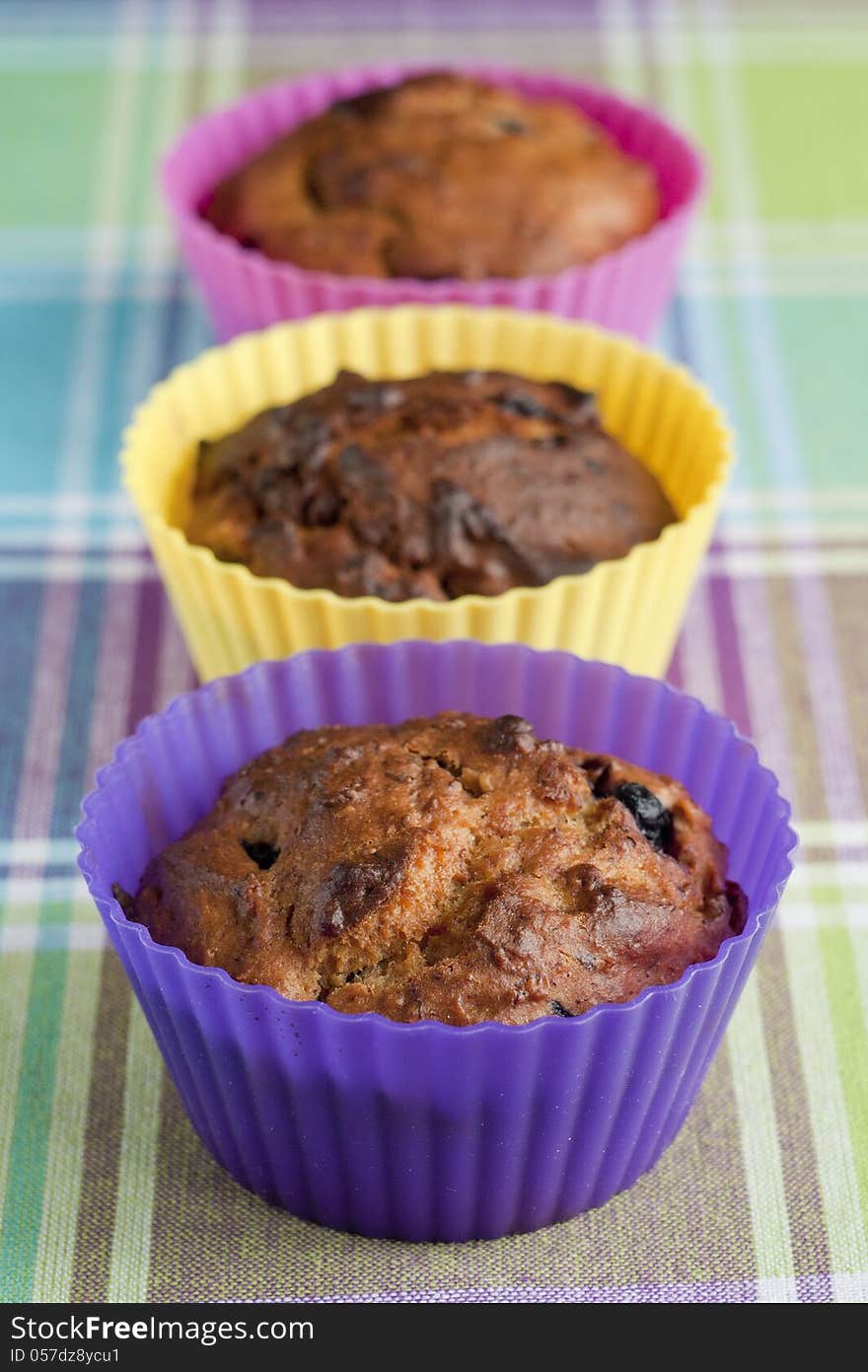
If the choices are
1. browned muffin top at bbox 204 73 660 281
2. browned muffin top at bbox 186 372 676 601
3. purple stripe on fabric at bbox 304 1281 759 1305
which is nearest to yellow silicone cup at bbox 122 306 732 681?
browned muffin top at bbox 186 372 676 601

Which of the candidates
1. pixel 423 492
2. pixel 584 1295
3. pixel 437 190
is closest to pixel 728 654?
pixel 423 492

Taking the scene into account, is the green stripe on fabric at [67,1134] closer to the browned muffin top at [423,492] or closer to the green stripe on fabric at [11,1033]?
the green stripe on fabric at [11,1033]

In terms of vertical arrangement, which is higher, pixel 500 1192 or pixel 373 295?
pixel 373 295

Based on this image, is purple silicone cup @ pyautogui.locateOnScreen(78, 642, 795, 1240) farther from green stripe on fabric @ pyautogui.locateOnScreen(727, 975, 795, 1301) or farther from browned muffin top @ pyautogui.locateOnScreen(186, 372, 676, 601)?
browned muffin top @ pyautogui.locateOnScreen(186, 372, 676, 601)

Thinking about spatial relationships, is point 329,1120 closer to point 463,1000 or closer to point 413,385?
point 463,1000

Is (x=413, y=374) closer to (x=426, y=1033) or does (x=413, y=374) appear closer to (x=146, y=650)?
(x=146, y=650)

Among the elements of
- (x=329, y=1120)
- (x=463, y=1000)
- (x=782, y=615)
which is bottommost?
(x=782, y=615)
